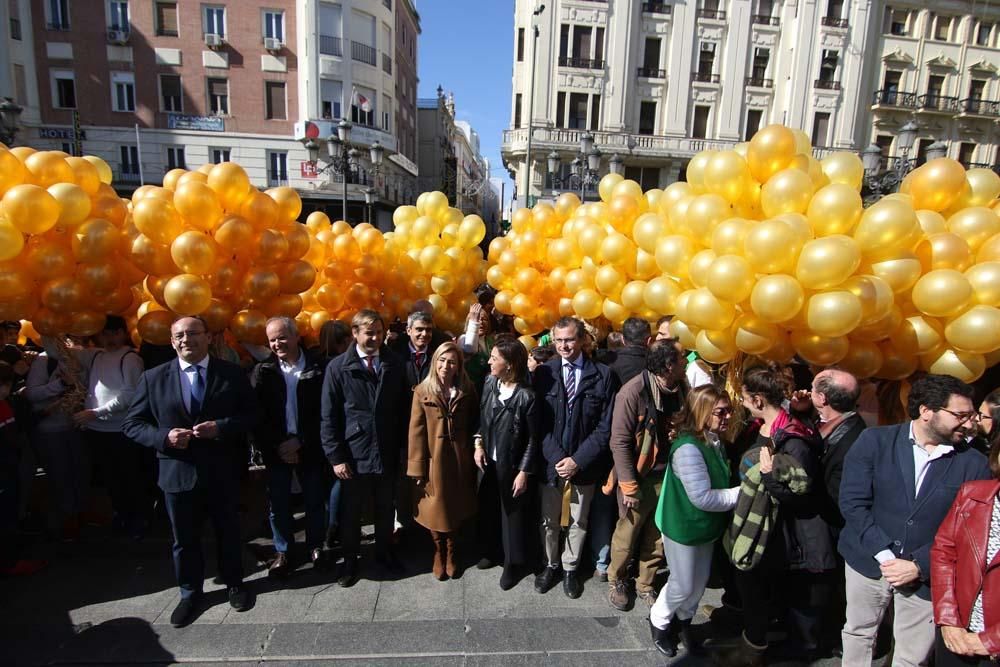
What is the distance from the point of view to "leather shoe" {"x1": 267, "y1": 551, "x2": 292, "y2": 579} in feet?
11.5

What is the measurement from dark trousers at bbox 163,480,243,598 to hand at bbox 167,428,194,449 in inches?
12.7

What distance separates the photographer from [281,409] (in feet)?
11.3

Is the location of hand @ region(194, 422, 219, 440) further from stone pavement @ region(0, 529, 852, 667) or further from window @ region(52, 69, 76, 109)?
window @ region(52, 69, 76, 109)

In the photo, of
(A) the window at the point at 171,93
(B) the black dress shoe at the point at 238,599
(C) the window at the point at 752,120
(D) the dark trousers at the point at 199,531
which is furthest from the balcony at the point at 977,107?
(A) the window at the point at 171,93

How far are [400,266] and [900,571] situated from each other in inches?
192

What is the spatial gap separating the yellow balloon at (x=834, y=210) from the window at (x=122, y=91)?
1030 inches

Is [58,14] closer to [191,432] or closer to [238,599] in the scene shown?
[191,432]

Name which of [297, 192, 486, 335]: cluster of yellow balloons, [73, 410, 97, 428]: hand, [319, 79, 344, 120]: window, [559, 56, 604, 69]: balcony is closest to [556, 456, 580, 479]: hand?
[297, 192, 486, 335]: cluster of yellow balloons

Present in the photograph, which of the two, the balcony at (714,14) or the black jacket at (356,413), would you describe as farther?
the balcony at (714,14)

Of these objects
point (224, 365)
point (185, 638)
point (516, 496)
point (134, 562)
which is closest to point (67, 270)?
point (224, 365)

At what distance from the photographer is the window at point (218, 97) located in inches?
837

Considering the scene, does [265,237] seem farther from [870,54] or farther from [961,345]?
[870,54]

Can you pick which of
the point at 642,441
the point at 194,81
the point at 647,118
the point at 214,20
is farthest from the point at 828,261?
the point at 214,20

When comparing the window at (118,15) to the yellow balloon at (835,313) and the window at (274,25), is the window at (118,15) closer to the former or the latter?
the window at (274,25)
